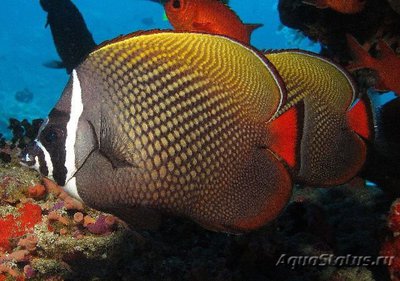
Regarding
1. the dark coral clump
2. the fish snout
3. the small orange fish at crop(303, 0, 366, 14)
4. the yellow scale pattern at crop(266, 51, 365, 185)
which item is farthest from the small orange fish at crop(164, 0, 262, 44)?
the dark coral clump

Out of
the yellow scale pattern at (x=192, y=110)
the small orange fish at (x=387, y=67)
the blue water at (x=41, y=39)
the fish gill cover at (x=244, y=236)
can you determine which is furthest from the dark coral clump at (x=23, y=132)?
the yellow scale pattern at (x=192, y=110)

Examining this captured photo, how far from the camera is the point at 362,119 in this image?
5.41 feet

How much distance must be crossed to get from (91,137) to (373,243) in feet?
11.0

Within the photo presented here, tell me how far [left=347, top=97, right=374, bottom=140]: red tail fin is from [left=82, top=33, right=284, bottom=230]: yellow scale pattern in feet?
1.51

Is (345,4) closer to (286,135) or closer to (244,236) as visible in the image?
(244,236)

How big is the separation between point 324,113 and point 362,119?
6.9 inches

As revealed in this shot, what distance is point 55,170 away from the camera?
1409mm

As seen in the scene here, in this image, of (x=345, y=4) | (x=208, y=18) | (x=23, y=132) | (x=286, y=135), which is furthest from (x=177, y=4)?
(x=23, y=132)

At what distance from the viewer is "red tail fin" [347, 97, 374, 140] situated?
163 centimetres

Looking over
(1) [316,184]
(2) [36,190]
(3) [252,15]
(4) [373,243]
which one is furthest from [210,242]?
(3) [252,15]

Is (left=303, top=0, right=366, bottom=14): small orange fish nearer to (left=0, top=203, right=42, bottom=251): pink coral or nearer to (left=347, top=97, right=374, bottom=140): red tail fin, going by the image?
(left=347, top=97, right=374, bottom=140): red tail fin

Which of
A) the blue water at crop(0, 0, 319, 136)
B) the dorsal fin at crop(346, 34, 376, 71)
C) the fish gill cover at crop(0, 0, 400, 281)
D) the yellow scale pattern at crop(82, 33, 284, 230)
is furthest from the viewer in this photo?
the blue water at crop(0, 0, 319, 136)

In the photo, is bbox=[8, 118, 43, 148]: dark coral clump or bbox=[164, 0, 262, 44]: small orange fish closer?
bbox=[164, 0, 262, 44]: small orange fish

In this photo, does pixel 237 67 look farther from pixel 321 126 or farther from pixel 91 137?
pixel 91 137
